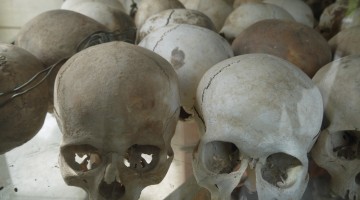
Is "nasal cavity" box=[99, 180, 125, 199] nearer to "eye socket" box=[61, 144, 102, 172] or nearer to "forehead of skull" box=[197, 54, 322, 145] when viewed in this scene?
"eye socket" box=[61, 144, 102, 172]

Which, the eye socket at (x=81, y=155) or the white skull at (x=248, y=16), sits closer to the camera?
the eye socket at (x=81, y=155)

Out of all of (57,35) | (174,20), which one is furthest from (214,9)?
(57,35)

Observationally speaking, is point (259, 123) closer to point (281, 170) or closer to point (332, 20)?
point (281, 170)

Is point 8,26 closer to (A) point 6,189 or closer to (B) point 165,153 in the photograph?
(A) point 6,189

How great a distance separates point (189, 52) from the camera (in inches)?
40.7

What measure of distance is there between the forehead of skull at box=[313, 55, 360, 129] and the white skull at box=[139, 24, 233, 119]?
27cm

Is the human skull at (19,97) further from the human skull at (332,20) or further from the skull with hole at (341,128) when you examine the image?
the human skull at (332,20)

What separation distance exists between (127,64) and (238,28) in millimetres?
720

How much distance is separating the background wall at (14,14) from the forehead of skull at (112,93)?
1.57 ft

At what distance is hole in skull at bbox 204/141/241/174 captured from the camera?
0.91m

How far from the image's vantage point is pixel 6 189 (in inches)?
43.3

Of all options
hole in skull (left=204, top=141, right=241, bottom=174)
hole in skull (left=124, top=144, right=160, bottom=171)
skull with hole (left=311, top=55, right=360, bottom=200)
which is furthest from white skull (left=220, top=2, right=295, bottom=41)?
hole in skull (left=124, top=144, right=160, bottom=171)

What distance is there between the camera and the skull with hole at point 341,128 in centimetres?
91

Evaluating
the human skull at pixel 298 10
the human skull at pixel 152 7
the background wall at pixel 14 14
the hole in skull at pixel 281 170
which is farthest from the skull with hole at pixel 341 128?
the background wall at pixel 14 14
